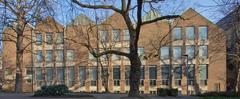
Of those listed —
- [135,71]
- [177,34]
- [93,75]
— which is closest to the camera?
[135,71]

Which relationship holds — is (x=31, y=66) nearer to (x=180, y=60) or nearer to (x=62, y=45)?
(x=62, y=45)

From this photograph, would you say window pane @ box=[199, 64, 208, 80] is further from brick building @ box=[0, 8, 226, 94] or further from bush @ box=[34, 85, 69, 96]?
bush @ box=[34, 85, 69, 96]

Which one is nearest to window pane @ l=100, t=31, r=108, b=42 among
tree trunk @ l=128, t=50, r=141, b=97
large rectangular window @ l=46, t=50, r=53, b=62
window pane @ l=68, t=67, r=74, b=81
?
window pane @ l=68, t=67, r=74, b=81

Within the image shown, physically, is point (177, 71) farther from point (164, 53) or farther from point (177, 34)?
point (177, 34)

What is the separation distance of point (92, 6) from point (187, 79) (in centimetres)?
4766

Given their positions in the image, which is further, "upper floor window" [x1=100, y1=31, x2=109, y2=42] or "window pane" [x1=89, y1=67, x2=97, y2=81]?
"window pane" [x1=89, y1=67, x2=97, y2=81]

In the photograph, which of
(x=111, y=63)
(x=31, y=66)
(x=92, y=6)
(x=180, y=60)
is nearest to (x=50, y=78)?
(x=31, y=66)

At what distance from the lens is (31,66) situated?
265ft

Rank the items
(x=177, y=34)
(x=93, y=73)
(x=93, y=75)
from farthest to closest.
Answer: (x=93, y=75)
(x=93, y=73)
(x=177, y=34)

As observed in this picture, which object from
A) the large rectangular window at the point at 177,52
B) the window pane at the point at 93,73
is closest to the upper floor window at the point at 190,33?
the large rectangular window at the point at 177,52

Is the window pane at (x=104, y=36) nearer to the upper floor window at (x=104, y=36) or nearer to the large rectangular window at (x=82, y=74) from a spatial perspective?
the upper floor window at (x=104, y=36)

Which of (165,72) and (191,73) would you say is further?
(165,72)

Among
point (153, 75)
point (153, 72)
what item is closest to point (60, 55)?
point (153, 72)

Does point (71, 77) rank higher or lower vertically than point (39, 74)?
lower
